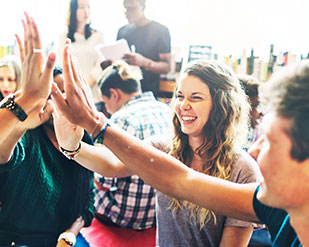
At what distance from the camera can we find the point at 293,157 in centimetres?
65

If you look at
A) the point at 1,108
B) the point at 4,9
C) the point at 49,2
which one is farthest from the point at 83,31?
the point at 1,108

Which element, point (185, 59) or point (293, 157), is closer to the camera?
point (293, 157)

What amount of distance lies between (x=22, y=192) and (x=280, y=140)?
1.06m

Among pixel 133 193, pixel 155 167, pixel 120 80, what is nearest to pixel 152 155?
pixel 155 167

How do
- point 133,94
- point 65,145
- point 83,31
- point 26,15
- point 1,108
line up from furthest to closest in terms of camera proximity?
point 83,31
point 133,94
point 65,145
point 1,108
point 26,15

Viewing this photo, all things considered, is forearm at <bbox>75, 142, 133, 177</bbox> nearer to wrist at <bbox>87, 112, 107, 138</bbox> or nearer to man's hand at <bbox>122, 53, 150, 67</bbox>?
wrist at <bbox>87, 112, 107, 138</bbox>

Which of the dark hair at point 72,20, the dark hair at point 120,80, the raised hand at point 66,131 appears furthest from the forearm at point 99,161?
the dark hair at point 72,20

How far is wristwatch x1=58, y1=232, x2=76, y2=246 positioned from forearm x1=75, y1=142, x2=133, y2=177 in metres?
0.35

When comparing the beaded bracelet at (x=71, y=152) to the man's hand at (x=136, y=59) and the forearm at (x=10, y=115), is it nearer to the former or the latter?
the forearm at (x=10, y=115)

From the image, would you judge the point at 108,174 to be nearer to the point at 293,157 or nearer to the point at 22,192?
the point at 22,192

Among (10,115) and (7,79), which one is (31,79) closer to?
(10,115)

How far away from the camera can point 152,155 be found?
3.03 ft

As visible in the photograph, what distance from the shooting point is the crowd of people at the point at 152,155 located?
0.69 m

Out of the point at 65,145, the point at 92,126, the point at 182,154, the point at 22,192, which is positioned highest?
the point at 92,126
